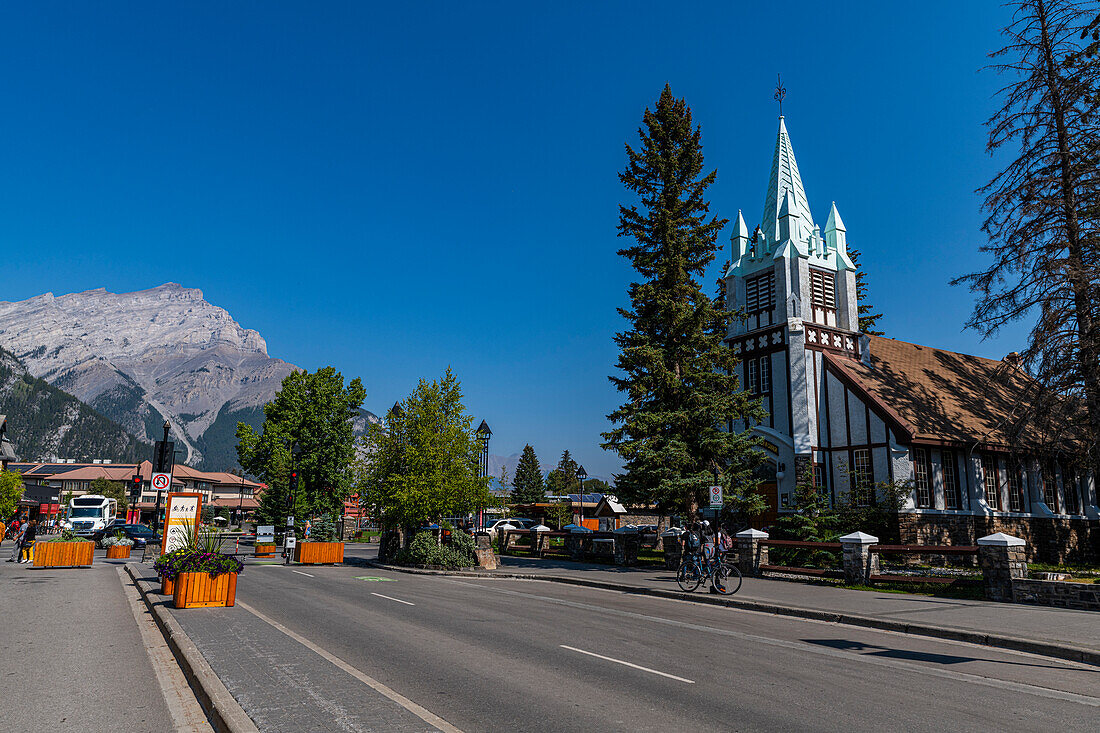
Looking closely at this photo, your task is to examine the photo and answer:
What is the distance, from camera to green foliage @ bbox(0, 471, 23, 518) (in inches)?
2219

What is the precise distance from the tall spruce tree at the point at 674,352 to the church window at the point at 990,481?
450 inches

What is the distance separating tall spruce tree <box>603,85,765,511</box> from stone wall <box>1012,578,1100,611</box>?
11239 millimetres

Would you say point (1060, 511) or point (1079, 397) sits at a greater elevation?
point (1079, 397)

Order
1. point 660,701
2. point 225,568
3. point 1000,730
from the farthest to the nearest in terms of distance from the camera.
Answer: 1. point 225,568
2. point 660,701
3. point 1000,730

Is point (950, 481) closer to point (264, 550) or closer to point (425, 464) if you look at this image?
point (425, 464)

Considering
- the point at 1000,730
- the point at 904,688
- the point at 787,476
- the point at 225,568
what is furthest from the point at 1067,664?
the point at 787,476

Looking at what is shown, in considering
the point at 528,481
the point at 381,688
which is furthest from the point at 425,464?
the point at 528,481

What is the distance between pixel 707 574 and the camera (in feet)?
62.6

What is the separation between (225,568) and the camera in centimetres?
1448

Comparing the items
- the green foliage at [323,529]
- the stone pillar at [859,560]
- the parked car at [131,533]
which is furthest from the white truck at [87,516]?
the stone pillar at [859,560]

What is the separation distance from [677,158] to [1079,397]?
16.7m

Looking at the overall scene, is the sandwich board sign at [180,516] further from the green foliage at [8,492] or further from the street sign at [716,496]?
the green foliage at [8,492]

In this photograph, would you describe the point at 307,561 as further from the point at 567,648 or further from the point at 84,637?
the point at 567,648

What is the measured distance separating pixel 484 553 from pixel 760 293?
1953 cm
